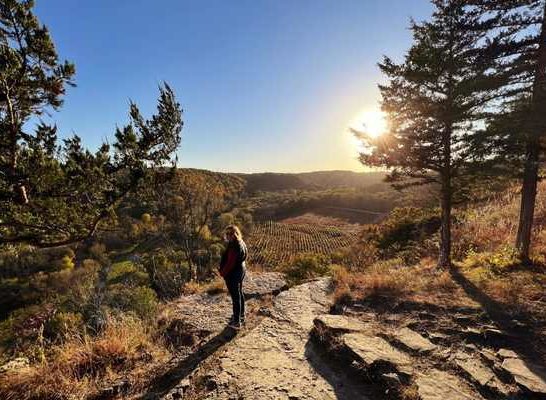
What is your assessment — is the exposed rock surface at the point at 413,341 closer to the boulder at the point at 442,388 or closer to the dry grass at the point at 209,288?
the boulder at the point at 442,388

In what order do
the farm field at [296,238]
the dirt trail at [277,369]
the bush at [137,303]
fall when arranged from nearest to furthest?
the dirt trail at [277,369] < the bush at [137,303] < the farm field at [296,238]

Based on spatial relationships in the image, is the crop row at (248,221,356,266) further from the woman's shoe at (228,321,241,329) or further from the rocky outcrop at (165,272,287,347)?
the woman's shoe at (228,321,241,329)

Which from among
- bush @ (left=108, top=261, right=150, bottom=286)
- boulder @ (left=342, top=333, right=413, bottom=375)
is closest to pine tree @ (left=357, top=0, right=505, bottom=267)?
boulder @ (left=342, top=333, right=413, bottom=375)

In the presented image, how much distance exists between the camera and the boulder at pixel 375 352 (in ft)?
12.5

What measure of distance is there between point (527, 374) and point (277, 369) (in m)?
2.74

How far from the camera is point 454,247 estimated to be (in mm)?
11211

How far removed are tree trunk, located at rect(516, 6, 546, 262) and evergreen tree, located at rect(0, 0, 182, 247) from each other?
7768 mm

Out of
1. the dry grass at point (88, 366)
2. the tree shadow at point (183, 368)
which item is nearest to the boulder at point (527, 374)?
the tree shadow at point (183, 368)

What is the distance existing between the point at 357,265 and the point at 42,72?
10090mm

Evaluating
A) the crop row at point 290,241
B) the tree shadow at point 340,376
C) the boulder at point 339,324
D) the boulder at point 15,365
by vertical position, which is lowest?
the crop row at point 290,241

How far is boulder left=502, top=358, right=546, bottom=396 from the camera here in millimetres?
3182

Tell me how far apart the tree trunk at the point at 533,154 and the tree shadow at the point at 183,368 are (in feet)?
23.2

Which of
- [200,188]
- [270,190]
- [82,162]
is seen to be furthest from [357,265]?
[270,190]

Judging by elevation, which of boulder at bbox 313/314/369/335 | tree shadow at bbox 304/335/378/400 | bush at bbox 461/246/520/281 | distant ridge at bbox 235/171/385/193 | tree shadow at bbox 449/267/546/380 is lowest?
tree shadow at bbox 304/335/378/400
